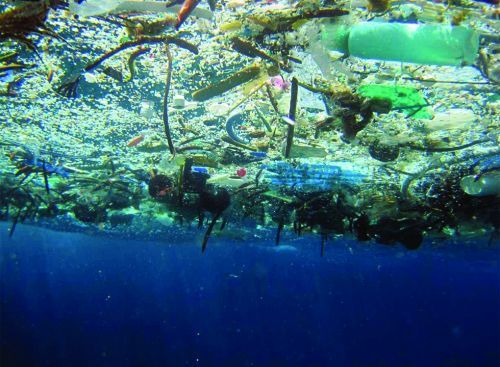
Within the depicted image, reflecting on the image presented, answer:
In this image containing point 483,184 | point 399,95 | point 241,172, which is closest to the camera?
point 399,95

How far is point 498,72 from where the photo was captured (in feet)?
14.6

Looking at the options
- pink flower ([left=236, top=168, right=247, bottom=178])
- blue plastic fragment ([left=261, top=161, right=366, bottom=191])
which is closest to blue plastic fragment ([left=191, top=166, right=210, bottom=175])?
pink flower ([left=236, top=168, right=247, bottom=178])

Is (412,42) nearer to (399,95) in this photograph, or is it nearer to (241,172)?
(399,95)

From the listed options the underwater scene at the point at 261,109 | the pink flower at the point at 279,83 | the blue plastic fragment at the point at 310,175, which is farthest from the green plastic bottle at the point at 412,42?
the blue plastic fragment at the point at 310,175

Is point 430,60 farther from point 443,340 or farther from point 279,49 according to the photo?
point 443,340

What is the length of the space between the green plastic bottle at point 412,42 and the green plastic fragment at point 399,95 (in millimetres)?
865

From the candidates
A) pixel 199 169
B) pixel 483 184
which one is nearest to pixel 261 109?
pixel 199 169

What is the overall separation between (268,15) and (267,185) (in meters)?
6.59

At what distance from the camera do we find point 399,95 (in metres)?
4.64

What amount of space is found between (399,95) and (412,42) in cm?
128

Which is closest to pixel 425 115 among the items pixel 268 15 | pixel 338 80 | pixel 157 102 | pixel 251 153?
pixel 338 80

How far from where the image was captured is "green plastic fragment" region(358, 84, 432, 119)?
4.50 metres

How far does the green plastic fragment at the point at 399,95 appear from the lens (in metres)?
4.50

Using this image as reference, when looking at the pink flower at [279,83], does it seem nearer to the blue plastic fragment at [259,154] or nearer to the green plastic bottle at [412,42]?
the green plastic bottle at [412,42]
